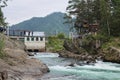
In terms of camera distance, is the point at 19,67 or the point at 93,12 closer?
the point at 19,67

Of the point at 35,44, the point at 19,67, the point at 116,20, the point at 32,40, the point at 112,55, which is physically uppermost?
the point at 116,20

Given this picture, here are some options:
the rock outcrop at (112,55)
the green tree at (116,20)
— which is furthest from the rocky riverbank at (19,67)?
the green tree at (116,20)

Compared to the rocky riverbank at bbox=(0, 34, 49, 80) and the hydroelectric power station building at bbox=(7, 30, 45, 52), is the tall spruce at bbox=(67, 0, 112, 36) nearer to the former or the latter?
the hydroelectric power station building at bbox=(7, 30, 45, 52)

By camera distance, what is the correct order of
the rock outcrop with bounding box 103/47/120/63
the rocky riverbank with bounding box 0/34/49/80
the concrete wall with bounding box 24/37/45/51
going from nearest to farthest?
the rocky riverbank with bounding box 0/34/49/80
the rock outcrop with bounding box 103/47/120/63
the concrete wall with bounding box 24/37/45/51

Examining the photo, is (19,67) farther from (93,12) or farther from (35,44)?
(35,44)

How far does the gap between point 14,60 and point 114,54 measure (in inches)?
1011

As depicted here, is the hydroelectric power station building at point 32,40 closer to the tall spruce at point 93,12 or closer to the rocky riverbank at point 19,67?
the tall spruce at point 93,12

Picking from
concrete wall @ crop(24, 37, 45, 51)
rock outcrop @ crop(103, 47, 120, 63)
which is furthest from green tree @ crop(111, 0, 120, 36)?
concrete wall @ crop(24, 37, 45, 51)

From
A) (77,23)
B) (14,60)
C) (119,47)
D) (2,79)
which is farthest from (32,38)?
(2,79)

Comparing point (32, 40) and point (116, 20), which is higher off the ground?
point (116, 20)

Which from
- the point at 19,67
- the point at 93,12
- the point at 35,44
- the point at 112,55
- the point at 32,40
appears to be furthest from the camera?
the point at 32,40

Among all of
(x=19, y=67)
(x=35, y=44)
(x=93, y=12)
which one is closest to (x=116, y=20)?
(x=93, y=12)

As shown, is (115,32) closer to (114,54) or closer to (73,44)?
(73,44)

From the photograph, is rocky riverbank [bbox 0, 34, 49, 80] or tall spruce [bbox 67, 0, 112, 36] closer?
rocky riverbank [bbox 0, 34, 49, 80]
